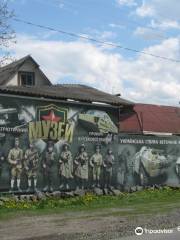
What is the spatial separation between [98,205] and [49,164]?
267 cm

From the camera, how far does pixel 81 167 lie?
1872 cm

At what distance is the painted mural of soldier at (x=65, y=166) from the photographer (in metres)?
18.1

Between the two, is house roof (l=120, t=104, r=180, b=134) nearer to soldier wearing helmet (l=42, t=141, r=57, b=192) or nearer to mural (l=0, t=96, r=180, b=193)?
mural (l=0, t=96, r=180, b=193)

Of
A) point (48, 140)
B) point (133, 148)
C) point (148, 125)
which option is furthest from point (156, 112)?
point (48, 140)

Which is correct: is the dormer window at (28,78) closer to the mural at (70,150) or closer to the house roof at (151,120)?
the house roof at (151,120)

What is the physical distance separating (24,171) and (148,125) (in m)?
25.9

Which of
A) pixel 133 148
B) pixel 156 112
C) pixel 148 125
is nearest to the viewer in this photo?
pixel 133 148

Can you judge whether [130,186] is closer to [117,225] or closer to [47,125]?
[47,125]

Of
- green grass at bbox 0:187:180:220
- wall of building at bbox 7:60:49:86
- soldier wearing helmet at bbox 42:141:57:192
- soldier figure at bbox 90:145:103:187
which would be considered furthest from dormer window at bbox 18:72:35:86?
soldier wearing helmet at bbox 42:141:57:192

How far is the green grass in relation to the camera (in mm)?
14261

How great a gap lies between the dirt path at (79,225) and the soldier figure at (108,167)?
5303 millimetres

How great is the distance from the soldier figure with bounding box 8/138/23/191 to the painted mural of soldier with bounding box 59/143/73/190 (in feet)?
5.57

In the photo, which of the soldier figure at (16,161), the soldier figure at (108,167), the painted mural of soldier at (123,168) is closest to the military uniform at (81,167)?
the soldier figure at (108,167)

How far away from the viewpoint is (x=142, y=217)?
13.2 meters
